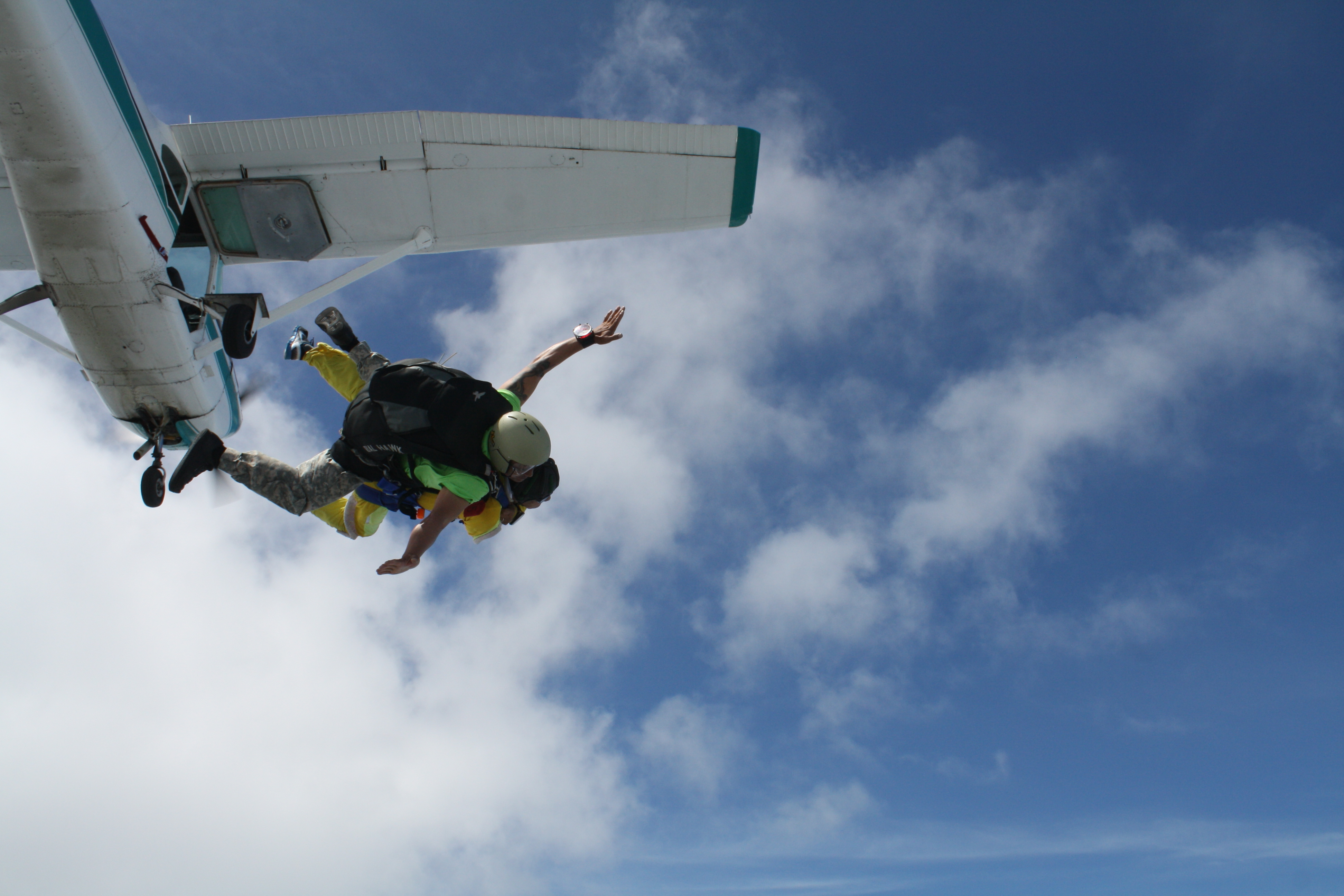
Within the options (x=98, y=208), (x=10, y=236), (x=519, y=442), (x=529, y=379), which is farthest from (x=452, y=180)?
(x=10, y=236)

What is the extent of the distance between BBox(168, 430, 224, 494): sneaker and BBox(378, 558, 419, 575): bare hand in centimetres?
203

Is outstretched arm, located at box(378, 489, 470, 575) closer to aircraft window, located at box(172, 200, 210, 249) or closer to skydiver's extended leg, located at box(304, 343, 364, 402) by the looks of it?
skydiver's extended leg, located at box(304, 343, 364, 402)

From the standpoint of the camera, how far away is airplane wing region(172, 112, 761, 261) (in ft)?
27.9

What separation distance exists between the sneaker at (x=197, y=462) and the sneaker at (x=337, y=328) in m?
1.16

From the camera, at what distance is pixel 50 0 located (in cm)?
594

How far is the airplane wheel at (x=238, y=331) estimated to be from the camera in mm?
6672

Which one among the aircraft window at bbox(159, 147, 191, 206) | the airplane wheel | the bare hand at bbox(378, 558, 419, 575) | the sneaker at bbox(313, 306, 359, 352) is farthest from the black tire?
the aircraft window at bbox(159, 147, 191, 206)

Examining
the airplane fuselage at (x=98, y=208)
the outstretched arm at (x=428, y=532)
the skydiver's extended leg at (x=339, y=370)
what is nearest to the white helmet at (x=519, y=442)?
the outstretched arm at (x=428, y=532)

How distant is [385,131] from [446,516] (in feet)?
18.2

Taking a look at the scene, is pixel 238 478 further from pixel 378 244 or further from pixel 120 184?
pixel 378 244

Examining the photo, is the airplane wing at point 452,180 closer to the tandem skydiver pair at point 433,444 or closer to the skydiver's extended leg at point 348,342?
the skydiver's extended leg at point 348,342

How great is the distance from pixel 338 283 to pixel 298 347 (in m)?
1.86

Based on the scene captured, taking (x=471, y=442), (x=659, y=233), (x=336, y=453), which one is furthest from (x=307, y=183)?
(x=471, y=442)

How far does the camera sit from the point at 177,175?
8.33 m
